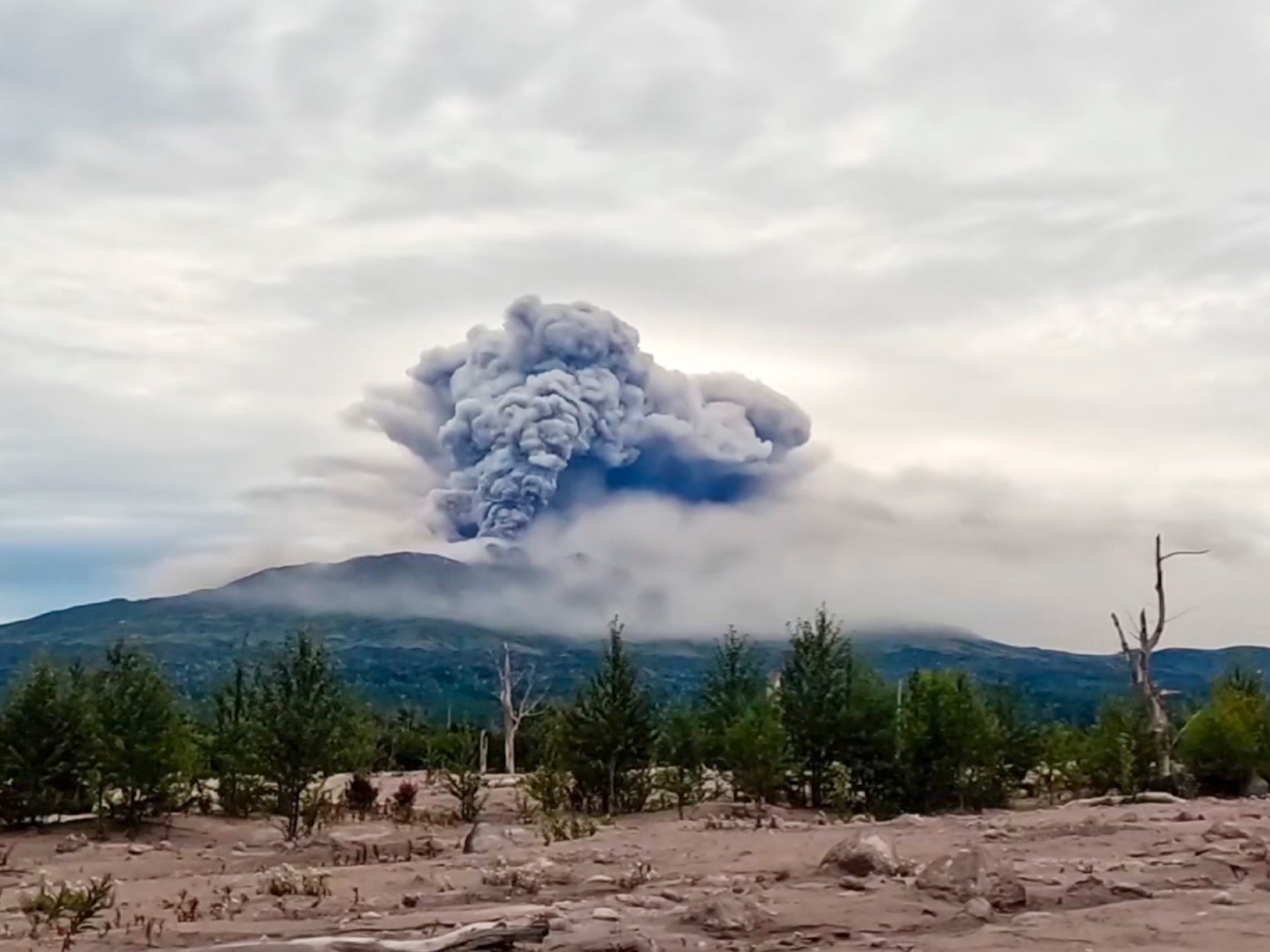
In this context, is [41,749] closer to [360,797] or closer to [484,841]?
[360,797]

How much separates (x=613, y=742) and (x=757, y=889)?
21.7m

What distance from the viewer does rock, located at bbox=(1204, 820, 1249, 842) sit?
54.5 ft

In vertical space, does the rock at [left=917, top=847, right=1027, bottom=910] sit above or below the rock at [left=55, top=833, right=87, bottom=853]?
above

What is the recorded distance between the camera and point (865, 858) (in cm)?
1428

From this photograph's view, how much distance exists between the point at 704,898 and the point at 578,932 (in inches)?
69.9

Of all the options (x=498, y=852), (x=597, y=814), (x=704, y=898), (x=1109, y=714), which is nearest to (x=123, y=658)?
(x=597, y=814)

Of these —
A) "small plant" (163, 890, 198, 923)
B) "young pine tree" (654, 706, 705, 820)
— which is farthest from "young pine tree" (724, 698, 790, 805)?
"small plant" (163, 890, 198, 923)

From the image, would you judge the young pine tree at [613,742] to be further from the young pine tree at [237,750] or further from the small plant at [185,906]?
the small plant at [185,906]

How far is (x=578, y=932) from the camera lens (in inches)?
411

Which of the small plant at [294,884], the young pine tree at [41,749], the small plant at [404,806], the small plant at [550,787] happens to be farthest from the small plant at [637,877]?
the young pine tree at [41,749]

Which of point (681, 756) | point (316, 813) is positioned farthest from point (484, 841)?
point (681, 756)

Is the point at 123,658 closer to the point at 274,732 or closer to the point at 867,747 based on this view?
the point at 274,732

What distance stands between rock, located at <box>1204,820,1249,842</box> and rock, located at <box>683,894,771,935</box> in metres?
8.00

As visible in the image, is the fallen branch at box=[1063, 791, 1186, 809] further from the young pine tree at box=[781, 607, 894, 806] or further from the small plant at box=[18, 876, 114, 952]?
the small plant at box=[18, 876, 114, 952]
